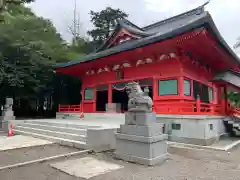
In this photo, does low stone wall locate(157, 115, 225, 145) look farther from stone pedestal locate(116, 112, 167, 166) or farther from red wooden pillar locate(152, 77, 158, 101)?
stone pedestal locate(116, 112, 167, 166)

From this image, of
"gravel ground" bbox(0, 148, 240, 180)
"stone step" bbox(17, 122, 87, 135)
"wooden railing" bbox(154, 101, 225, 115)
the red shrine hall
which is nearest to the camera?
"gravel ground" bbox(0, 148, 240, 180)

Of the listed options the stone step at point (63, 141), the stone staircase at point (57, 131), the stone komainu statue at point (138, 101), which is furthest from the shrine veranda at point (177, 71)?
the stone step at point (63, 141)

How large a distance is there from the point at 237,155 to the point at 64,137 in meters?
6.03

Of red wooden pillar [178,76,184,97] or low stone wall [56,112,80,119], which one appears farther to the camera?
low stone wall [56,112,80,119]

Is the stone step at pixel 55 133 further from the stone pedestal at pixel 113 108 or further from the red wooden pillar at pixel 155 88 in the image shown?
the red wooden pillar at pixel 155 88

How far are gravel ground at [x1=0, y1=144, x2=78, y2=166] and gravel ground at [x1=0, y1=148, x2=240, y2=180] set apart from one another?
0.76 meters

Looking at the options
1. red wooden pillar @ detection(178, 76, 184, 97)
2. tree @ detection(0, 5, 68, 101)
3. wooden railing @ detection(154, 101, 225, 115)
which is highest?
tree @ detection(0, 5, 68, 101)

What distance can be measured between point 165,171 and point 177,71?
6.61 meters

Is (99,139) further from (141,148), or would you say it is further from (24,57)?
(24,57)

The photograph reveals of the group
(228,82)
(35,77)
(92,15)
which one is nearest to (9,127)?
(35,77)

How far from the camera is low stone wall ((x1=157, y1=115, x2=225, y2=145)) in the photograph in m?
8.22

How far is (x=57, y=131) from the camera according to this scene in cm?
902

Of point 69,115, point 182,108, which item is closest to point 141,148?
point 182,108

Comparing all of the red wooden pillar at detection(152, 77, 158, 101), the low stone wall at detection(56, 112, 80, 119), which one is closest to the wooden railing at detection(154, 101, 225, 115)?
the red wooden pillar at detection(152, 77, 158, 101)
